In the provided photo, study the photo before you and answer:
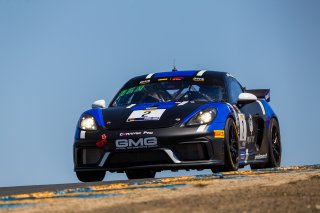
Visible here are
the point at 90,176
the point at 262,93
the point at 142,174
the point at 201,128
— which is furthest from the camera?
the point at 262,93

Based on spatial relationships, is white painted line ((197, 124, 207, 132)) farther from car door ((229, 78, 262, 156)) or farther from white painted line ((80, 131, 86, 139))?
white painted line ((80, 131, 86, 139))

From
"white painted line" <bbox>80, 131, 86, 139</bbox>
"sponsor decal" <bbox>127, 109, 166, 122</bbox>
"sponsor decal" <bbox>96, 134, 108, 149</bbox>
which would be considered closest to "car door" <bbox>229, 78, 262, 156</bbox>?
"sponsor decal" <bbox>127, 109, 166, 122</bbox>

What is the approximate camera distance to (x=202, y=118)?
1053cm

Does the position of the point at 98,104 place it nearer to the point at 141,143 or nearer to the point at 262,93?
the point at 141,143

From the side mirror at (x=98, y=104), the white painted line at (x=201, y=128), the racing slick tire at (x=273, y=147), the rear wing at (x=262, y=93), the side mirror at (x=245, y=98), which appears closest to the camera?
the white painted line at (x=201, y=128)

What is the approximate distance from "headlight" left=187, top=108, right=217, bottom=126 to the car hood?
0.30 ft

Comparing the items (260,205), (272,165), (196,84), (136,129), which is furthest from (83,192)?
(272,165)

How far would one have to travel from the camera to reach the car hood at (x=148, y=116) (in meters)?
10.5

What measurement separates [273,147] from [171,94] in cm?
221

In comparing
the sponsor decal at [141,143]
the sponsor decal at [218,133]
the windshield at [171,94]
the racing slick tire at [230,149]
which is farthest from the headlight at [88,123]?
the racing slick tire at [230,149]

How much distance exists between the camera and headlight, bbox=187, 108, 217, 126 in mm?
10495

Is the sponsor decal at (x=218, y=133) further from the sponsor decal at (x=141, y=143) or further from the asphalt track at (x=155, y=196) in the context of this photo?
the asphalt track at (x=155, y=196)

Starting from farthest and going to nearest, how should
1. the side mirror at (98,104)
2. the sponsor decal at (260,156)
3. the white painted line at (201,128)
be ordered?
the sponsor decal at (260,156), the side mirror at (98,104), the white painted line at (201,128)

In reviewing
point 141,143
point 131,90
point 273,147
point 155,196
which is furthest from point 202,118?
point 155,196
